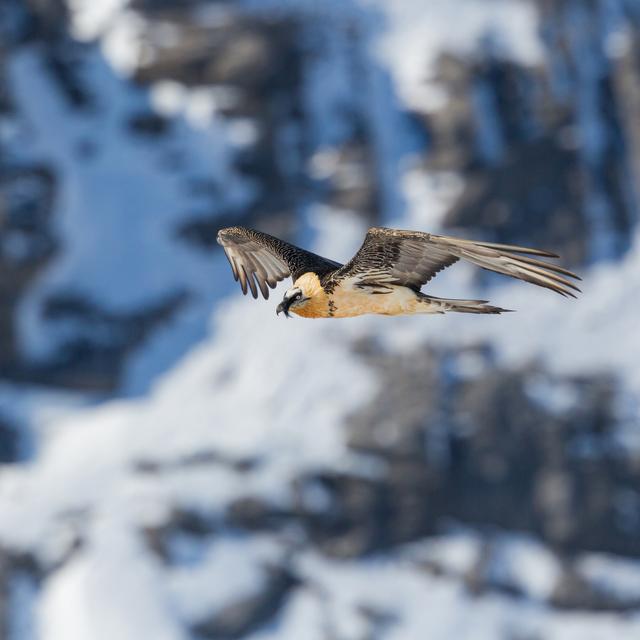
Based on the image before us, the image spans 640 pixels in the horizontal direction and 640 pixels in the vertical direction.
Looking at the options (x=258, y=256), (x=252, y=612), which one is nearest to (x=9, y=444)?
(x=252, y=612)

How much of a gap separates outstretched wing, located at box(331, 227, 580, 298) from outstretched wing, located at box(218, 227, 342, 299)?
3.33m

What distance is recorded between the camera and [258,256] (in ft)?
85.7

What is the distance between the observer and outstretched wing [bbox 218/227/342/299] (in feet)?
82.0

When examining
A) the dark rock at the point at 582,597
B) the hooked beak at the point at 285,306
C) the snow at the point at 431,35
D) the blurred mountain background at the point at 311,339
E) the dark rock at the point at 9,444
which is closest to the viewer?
the hooked beak at the point at 285,306

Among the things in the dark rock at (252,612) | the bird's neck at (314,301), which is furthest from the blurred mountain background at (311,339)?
the bird's neck at (314,301)

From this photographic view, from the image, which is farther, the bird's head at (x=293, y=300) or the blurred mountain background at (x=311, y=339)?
the blurred mountain background at (x=311, y=339)

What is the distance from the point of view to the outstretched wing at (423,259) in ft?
59.6

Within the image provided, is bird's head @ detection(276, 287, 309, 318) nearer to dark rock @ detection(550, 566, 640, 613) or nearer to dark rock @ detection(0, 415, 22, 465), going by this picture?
dark rock @ detection(0, 415, 22, 465)

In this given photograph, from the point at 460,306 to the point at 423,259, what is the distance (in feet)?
3.64

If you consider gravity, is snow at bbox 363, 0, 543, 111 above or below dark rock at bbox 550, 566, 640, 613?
above

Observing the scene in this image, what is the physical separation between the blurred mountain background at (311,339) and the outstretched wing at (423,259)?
94.7 m

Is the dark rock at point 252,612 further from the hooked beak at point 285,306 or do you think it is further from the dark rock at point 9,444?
the hooked beak at point 285,306

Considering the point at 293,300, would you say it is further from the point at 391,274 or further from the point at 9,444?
the point at 9,444

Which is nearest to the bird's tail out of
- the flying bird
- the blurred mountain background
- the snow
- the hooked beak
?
the flying bird
